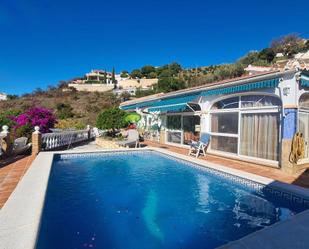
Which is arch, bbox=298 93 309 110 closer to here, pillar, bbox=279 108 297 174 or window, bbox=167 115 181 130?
pillar, bbox=279 108 297 174

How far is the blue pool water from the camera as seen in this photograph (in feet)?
22.8

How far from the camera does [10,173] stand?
38.0ft

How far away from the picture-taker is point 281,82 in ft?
42.8

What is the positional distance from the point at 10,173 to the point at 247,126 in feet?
43.2

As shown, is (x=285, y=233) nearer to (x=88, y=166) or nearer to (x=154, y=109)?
(x=88, y=166)

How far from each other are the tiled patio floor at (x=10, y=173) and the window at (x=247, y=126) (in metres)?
12.5

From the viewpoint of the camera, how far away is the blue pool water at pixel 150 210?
6.94 metres

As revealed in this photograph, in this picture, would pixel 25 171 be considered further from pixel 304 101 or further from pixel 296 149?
Result: pixel 304 101

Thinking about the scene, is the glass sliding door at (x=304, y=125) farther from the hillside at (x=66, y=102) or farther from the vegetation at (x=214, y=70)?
the hillside at (x=66, y=102)

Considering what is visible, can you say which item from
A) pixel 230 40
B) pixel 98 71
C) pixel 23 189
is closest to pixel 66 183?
pixel 23 189

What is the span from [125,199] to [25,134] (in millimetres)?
12886

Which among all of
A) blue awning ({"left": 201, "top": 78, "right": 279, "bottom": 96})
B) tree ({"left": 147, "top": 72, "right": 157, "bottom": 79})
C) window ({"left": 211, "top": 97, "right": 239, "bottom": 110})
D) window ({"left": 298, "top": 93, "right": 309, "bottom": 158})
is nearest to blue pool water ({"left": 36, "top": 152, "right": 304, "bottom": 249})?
window ({"left": 211, "top": 97, "right": 239, "bottom": 110})

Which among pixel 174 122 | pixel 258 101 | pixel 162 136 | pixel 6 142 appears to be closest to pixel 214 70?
pixel 162 136

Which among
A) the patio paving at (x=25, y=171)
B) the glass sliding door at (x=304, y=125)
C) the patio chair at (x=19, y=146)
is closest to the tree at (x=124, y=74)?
the patio chair at (x=19, y=146)
